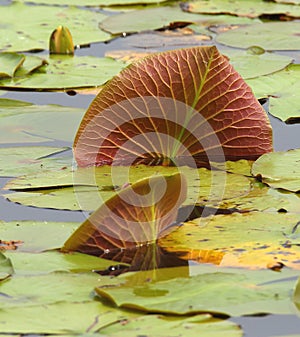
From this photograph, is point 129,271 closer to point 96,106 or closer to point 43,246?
point 43,246

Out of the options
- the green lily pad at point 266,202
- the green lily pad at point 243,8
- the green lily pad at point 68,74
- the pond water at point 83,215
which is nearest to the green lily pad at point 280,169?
the green lily pad at point 266,202

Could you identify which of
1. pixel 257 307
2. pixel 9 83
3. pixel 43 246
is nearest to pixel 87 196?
pixel 43 246

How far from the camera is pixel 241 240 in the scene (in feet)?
6.05

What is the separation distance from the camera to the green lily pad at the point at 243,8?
3.80m

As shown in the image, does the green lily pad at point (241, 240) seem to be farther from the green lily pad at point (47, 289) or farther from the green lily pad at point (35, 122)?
the green lily pad at point (35, 122)

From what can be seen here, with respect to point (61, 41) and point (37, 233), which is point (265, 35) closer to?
point (61, 41)

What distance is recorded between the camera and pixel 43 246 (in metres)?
1.83

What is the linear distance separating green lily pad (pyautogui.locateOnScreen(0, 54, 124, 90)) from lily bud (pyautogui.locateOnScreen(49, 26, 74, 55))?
69 millimetres

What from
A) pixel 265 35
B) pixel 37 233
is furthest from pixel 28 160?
pixel 265 35

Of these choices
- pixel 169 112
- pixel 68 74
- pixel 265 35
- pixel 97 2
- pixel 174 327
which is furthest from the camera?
pixel 97 2

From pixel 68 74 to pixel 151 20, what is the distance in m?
0.79

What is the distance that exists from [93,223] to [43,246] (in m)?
0.11

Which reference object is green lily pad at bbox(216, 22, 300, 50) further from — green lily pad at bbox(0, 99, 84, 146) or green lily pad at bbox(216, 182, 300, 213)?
green lily pad at bbox(216, 182, 300, 213)

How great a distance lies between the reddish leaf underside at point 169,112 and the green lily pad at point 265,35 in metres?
1.10
